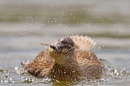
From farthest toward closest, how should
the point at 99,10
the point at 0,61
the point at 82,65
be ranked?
the point at 99,10, the point at 0,61, the point at 82,65

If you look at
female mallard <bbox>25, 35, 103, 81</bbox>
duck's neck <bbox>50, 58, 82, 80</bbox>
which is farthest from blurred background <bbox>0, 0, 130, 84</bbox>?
duck's neck <bbox>50, 58, 82, 80</bbox>

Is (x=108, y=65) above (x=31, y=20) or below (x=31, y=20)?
below

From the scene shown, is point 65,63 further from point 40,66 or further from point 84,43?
point 84,43

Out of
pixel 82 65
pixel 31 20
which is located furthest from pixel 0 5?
pixel 82 65

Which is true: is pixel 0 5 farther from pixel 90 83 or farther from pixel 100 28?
pixel 90 83

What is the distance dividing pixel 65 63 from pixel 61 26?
17.5ft

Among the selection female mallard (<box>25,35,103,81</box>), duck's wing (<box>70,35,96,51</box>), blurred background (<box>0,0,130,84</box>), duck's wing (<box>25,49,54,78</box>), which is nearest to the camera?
female mallard (<box>25,35,103,81</box>)

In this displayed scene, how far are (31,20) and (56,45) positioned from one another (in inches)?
252

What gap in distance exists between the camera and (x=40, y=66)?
1255 cm

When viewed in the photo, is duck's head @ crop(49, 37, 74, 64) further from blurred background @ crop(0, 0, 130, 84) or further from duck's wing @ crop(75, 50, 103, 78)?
blurred background @ crop(0, 0, 130, 84)

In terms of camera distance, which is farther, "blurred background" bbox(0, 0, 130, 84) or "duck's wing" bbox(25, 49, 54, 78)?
"blurred background" bbox(0, 0, 130, 84)

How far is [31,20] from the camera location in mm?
17828

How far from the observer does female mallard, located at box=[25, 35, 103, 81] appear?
11.6 metres

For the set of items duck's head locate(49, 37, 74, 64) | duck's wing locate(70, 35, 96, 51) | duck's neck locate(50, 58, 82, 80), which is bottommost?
duck's neck locate(50, 58, 82, 80)
